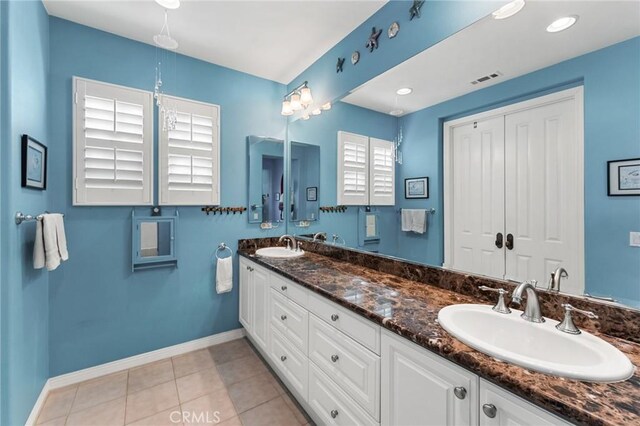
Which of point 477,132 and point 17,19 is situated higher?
point 17,19

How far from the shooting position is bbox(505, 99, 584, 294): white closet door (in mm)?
1074

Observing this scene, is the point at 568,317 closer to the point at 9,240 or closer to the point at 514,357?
the point at 514,357

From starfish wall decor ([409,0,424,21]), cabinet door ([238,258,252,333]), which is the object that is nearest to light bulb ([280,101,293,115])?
starfish wall decor ([409,0,424,21])

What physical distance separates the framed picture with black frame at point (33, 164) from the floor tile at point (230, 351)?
1826 mm

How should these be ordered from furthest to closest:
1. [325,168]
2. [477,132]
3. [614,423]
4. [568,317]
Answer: [325,168] → [477,132] → [568,317] → [614,423]

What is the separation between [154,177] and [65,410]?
1.71 meters

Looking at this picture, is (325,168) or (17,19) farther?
(325,168)

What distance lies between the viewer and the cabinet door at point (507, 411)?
702mm

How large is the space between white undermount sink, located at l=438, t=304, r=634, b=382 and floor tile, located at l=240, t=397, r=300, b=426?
1289mm

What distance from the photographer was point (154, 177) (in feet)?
7.54

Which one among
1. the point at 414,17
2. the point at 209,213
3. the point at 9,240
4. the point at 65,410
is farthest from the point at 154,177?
the point at 414,17

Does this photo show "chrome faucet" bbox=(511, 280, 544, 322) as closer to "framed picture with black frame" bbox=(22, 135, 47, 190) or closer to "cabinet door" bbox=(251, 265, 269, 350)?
"cabinet door" bbox=(251, 265, 269, 350)

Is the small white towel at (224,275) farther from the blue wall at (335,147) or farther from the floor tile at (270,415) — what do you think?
the floor tile at (270,415)

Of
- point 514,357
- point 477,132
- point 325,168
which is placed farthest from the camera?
point 325,168
